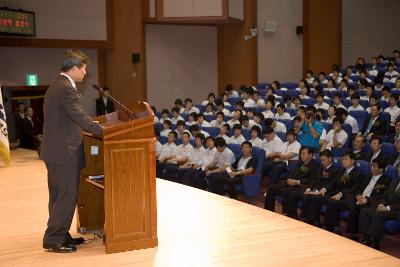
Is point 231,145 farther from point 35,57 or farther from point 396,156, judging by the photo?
point 35,57

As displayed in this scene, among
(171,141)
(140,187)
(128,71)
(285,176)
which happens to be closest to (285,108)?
(171,141)

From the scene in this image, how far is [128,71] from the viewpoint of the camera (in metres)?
9.83

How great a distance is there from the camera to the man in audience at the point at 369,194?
3920 millimetres

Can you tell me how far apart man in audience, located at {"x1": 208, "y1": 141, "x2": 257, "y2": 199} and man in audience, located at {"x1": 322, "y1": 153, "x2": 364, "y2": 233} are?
0.97 meters

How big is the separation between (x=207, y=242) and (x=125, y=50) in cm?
752

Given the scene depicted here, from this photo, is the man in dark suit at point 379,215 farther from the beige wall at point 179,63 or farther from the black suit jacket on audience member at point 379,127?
the beige wall at point 179,63

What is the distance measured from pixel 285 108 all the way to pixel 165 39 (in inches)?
153

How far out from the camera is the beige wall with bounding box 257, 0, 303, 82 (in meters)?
10.7

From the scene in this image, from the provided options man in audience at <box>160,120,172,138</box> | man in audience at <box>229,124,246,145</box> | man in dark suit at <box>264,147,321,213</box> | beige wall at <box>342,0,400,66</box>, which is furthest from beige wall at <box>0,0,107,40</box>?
man in dark suit at <box>264,147,321,213</box>

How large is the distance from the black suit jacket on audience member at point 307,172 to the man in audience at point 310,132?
1031mm

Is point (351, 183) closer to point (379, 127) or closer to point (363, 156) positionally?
point (363, 156)

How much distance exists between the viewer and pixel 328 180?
435 cm

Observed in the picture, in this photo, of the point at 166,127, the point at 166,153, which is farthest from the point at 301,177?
the point at 166,127

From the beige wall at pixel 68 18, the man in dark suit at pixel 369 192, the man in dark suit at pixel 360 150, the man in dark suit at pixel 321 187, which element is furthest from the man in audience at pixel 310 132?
the beige wall at pixel 68 18
